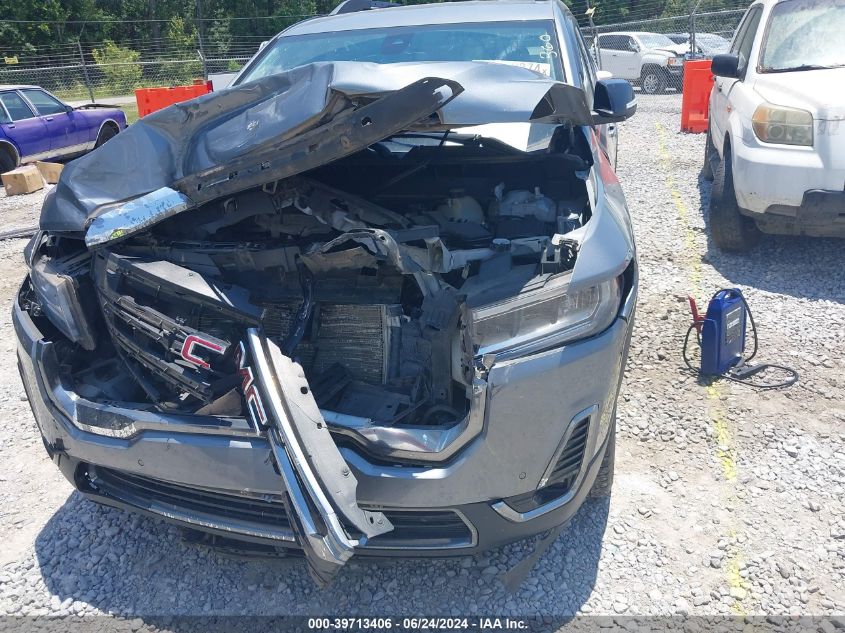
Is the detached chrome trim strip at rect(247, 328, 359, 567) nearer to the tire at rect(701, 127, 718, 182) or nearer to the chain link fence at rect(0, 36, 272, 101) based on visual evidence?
the tire at rect(701, 127, 718, 182)

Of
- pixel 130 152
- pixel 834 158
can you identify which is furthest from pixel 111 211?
pixel 834 158

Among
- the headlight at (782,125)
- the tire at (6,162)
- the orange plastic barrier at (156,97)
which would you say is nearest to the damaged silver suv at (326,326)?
the headlight at (782,125)

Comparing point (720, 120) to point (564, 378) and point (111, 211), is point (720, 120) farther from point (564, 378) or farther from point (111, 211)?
point (111, 211)

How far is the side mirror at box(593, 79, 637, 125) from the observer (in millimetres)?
3127

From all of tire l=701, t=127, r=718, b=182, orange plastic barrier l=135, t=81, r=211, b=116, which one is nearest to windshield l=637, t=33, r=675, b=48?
orange plastic barrier l=135, t=81, r=211, b=116

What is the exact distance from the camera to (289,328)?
2486 mm

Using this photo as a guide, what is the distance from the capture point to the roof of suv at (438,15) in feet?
13.0

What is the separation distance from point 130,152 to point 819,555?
2.93 metres

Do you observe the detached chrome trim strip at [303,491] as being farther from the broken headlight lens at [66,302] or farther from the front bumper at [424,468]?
the broken headlight lens at [66,302]

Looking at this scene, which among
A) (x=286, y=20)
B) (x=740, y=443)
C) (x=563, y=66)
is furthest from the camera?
(x=286, y=20)

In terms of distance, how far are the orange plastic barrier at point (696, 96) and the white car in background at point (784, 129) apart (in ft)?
14.2

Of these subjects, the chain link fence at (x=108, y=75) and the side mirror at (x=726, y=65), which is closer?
the side mirror at (x=726, y=65)

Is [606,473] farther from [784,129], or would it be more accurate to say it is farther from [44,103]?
[44,103]

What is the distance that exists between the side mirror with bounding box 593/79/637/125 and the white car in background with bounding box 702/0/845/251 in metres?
2.08
